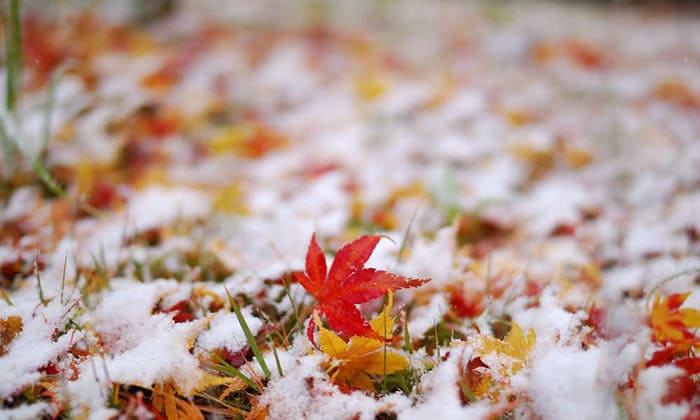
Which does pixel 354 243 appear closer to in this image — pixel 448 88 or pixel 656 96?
pixel 448 88

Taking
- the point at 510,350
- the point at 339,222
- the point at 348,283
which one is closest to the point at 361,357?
the point at 348,283

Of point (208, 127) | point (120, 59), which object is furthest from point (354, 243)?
point (120, 59)

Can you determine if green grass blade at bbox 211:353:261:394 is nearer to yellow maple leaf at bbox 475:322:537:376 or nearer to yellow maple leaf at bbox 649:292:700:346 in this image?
yellow maple leaf at bbox 475:322:537:376

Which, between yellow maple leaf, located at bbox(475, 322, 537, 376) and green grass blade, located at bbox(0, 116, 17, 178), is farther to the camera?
green grass blade, located at bbox(0, 116, 17, 178)

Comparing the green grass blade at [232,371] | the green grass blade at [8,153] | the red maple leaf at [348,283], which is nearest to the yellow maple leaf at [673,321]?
the red maple leaf at [348,283]

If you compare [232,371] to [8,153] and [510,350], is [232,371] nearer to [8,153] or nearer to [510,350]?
[510,350]

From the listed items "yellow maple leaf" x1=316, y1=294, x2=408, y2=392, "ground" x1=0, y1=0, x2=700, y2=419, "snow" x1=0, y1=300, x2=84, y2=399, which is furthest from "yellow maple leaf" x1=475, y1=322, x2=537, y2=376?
"snow" x1=0, y1=300, x2=84, y2=399
